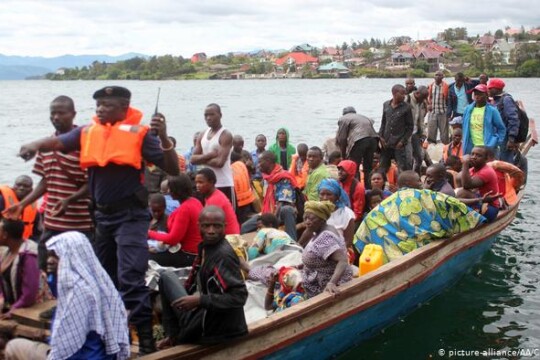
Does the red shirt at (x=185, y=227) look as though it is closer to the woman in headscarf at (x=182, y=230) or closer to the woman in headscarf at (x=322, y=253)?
the woman in headscarf at (x=182, y=230)

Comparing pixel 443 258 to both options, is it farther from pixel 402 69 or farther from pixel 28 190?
pixel 402 69

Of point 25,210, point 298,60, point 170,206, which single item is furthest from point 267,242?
point 298,60

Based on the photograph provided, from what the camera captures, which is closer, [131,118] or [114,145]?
[114,145]

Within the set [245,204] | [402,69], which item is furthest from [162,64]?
[245,204]

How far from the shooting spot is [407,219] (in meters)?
6.63

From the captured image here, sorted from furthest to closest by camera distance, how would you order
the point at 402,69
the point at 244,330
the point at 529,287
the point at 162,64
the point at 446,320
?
the point at 162,64, the point at 402,69, the point at 529,287, the point at 446,320, the point at 244,330

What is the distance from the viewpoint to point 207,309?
13.3 feet

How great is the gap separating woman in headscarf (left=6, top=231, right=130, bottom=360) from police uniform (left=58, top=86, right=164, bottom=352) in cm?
46

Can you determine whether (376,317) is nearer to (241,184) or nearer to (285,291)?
(285,291)

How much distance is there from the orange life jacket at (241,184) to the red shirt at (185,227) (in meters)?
2.10

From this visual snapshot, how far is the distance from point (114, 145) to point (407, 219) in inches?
139

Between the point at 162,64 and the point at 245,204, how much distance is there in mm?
93871

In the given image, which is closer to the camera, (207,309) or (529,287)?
(207,309)

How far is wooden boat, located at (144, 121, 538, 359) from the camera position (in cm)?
463
